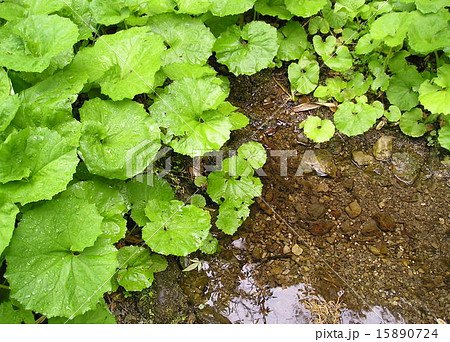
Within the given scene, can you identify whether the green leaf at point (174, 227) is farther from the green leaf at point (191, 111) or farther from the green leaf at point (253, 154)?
the green leaf at point (253, 154)

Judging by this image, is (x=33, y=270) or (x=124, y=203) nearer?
(x=33, y=270)

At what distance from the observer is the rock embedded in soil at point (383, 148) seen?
108 inches

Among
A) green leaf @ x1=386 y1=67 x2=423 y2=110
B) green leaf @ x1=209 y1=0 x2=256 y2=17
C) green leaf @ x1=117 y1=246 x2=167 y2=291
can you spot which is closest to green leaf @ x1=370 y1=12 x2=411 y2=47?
green leaf @ x1=386 y1=67 x2=423 y2=110

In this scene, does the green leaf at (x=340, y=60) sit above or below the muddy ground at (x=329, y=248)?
above

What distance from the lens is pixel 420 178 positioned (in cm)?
262

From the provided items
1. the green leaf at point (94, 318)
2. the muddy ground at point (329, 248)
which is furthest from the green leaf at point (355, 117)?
the green leaf at point (94, 318)

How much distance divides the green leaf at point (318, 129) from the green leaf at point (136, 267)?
4.11 feet

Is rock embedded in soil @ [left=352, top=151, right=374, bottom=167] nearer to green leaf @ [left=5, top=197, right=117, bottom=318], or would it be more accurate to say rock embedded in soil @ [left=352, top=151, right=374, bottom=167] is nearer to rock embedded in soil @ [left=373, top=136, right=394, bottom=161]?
rock embedded in soil @ [left=373, top=136, right=394, bottom=161]

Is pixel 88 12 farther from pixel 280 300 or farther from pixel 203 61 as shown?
pixel 280 300

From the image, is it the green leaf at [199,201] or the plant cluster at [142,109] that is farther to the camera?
the green leaf at [199,201]

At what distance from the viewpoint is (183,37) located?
2725 mm

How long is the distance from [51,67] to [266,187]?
1482mm

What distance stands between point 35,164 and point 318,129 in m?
1.73
